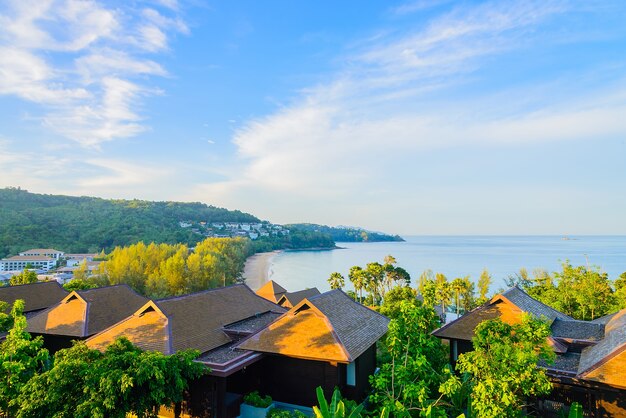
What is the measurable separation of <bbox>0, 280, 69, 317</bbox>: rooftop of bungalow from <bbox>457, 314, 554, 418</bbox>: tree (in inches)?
995

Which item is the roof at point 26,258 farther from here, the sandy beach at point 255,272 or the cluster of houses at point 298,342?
the cluster of houses at point 298,342

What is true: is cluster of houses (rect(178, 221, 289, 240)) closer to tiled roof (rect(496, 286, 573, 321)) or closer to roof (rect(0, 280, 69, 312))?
roof (rect(0, 280, 69, 312))

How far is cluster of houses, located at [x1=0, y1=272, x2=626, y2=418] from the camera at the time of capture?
12248mm

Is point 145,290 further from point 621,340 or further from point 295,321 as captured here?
point 621,340

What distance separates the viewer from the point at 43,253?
70.2 m

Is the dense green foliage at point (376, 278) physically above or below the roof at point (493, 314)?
below

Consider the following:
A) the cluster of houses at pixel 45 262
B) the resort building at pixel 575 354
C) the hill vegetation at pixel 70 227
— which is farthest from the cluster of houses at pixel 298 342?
the hill vegetation at pixel 70 227

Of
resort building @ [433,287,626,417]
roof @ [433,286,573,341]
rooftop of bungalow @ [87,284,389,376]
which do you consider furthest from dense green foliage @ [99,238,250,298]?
resort building @ [433,287,626,417]

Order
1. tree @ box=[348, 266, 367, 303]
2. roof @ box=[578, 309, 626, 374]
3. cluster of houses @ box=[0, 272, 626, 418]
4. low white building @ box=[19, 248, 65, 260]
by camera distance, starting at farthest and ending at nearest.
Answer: low white building @ box=[19, 248, 65, 260]
tree @ box=[348, 266, 367, 303]
cluster of houses @ box=[0, 272, 626, 418]
roof @ box=[578, 309, 626, 374]

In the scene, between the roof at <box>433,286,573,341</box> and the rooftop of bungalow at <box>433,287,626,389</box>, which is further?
the roof at <box>433,286,573,341</box>

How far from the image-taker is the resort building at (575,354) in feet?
35.9

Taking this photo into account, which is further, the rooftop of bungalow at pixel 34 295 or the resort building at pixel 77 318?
the rooftop of bungalow at pixel 34 295

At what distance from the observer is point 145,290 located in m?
41.6

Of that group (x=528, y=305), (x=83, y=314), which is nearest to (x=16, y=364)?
(x=83, y=314)
